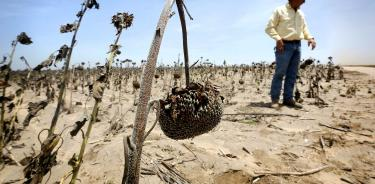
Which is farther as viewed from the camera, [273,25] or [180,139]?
[273,25]

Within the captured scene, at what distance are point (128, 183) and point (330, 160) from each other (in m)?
3.22

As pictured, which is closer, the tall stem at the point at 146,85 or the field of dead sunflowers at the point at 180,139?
the tall stem at the point at 146,85

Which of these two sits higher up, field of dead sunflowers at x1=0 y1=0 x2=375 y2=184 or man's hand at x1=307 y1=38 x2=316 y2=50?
man's hand at x1=307 y1=38 x2=316 y2=50

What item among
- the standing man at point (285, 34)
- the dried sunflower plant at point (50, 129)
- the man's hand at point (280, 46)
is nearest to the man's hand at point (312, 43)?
the standing man at point (285, 34)

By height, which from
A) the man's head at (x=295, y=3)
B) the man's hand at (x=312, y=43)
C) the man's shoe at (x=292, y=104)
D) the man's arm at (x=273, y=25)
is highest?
the man's head at (x=295, y=3)

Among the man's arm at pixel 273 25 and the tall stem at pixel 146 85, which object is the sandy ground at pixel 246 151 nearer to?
the tall stem at pixel 146 85

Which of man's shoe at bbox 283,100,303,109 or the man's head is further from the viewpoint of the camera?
man's shoe at bbox 283,100,303,109

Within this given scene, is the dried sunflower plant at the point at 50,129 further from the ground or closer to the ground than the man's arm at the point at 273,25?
closer to the ground

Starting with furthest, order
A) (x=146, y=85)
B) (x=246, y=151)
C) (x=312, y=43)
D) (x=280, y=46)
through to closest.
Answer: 1. (x=312, y=43)
2. (x=280, y=46)
3. (x=246, y=151)
4. (x=146, y=85)

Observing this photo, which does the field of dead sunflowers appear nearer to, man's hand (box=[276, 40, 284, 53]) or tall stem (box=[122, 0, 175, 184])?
tall stem (box=[122, 0, 175, 184])

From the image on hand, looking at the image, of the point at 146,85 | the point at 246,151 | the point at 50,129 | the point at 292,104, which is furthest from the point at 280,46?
the point at 146,85

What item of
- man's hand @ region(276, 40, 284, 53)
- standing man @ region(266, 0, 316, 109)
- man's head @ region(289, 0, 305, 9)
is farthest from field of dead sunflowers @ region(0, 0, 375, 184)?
man's head @ region(289, 0, 305, 9)

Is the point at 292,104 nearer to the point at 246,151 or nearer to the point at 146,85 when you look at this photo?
the point at 246,151

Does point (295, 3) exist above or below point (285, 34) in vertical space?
above
